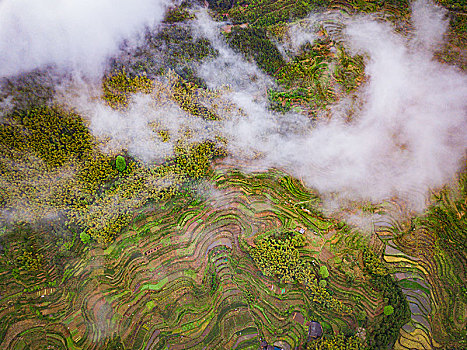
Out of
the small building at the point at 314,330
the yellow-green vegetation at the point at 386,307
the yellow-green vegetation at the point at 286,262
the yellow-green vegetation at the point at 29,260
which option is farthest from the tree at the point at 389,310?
the yellow-green vegetation at the point at 29,260

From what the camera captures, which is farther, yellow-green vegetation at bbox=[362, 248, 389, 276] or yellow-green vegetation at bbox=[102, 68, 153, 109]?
yellow-green vegetation at bbox=[102, 68, 153, 109]

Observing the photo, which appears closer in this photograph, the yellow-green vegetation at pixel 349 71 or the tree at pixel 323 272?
the tree at pixel 323 272

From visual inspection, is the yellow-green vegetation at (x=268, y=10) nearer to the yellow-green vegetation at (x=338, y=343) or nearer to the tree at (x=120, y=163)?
the tree at (x=120, y=163)

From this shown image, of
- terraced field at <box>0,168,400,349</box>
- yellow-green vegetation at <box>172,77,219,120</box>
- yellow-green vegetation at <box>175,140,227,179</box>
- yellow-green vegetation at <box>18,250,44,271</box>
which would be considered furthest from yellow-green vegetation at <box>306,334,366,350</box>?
yellow-green vegetation at <box>18,250,44,271</box>

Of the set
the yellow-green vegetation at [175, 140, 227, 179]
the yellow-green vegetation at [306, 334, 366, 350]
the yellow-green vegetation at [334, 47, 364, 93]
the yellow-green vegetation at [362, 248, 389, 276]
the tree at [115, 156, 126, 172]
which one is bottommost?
the yellow-green vegetation at [306, 334, 366, 350]

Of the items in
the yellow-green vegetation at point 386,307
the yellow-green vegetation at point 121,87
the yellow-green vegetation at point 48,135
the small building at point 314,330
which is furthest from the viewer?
the yellow-green vegetation at point 121,87

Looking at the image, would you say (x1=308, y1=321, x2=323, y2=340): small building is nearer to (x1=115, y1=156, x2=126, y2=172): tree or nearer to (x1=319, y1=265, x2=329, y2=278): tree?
(x1=319, y1=265, x2=329, y2=278): tree

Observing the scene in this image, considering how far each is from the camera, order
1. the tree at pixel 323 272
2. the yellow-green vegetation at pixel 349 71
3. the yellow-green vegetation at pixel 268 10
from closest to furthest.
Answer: the tree at pixel 323 272, the yellow-green vegetation at pixel 349 71, the yellow-green vegetation at pixel 268 10
